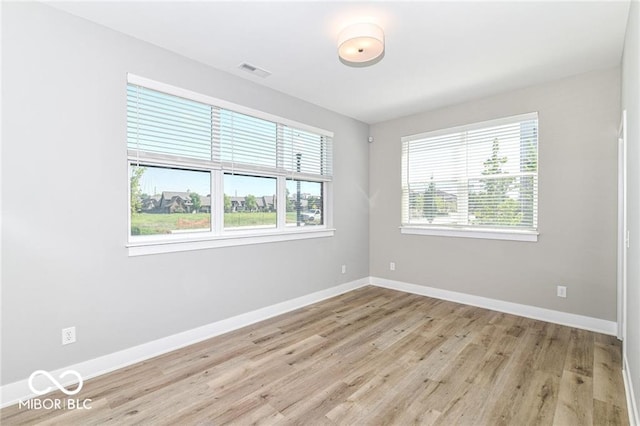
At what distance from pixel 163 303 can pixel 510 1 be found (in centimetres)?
366

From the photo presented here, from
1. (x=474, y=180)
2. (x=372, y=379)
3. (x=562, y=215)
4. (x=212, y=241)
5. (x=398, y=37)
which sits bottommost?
(x=372, y=379)

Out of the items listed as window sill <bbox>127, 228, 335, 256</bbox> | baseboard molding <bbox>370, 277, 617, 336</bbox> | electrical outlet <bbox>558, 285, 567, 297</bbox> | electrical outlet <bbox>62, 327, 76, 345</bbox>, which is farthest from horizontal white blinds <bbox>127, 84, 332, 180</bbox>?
electrical outlet <bbox>558, 285, 567, 297</bbox>

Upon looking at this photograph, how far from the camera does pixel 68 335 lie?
226 centimetres

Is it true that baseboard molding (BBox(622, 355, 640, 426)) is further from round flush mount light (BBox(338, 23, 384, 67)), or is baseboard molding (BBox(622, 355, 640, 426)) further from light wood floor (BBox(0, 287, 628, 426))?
round flush mount light (BBox(338, 23, 384, 67))

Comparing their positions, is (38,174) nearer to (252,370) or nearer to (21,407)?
(21,407)

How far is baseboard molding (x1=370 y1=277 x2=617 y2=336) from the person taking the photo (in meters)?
3.18

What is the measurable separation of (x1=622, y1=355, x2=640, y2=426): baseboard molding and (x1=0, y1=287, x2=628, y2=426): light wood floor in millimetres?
37

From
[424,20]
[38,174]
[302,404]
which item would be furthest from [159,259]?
[424,20]

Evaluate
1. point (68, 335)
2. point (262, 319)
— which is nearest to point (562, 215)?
point (262, 319)

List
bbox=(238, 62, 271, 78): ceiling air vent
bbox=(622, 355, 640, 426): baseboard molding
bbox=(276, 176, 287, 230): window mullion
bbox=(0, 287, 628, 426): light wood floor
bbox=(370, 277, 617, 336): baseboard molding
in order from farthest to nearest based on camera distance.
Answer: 1. bbox=(276, 176, 287, 230): window mullion
2. bbox=(370, 277, 617, 336): baseboard molding
3. bbox=(238, 62, 271, 78): ceiling air vent
4. bbox=(0, 287, 628, 426): light wood floor
5. bbox=(622, 355, 640, 426): baseboard molding

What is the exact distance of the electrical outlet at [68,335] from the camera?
224 cm

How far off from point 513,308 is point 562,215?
1247mm

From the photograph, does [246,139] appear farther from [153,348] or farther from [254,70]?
[153,348]

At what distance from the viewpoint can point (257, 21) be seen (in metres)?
2.36
